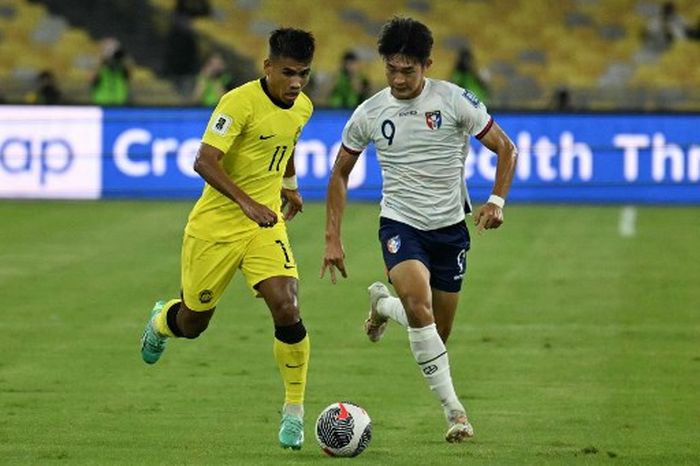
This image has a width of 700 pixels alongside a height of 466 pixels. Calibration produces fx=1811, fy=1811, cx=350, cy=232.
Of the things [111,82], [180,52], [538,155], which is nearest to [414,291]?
[538,155]

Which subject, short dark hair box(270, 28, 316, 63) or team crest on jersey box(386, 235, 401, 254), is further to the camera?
team crest on jersey box(386, 235, 401, 254)

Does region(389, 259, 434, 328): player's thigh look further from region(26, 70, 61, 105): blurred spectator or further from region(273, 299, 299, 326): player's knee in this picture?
region(26, 70, 61, 105): blurred spectator

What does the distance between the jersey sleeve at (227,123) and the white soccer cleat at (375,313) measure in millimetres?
1638

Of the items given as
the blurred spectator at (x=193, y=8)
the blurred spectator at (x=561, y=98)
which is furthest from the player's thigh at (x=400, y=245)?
the blurred spectator at (x=193, y=8)

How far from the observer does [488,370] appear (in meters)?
12.5

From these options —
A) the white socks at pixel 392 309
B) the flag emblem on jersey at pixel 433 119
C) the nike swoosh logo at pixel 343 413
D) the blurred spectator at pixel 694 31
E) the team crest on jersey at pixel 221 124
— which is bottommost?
the nike swoosh logo at pixel 343 413

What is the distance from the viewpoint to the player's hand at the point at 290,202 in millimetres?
10406

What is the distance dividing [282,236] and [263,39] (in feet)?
83.6

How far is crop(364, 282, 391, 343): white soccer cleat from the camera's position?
35.7 feet

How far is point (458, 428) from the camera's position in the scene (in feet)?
30.7

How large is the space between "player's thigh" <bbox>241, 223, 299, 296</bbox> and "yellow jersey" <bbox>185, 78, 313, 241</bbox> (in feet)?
0.31

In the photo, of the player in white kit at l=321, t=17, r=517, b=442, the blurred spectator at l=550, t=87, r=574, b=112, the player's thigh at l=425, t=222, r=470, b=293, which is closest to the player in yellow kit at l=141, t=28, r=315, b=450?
the player in white kit at l=321, t=17, r=517, b=442

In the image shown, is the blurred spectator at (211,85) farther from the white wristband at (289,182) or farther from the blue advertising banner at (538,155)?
the white wristband at (289,182)

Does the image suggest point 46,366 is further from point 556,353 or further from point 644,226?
point 644,226
